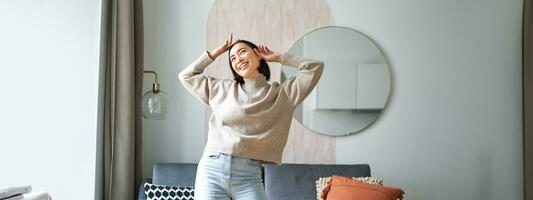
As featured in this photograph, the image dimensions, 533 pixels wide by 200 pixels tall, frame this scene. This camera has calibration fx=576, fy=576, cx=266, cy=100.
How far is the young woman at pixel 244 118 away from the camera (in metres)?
2.00

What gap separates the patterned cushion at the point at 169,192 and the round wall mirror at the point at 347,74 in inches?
37.7

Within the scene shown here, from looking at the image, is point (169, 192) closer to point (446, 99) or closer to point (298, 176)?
point (298, 176)

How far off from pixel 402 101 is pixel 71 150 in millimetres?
2083

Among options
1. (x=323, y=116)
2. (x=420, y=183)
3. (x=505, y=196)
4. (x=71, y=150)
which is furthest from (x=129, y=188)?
(x=505, y=196)

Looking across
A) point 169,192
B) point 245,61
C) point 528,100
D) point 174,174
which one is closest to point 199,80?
point 245,61

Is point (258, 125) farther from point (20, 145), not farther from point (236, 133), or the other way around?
point (20, 145)

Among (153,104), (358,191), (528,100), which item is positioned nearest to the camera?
(358,191)

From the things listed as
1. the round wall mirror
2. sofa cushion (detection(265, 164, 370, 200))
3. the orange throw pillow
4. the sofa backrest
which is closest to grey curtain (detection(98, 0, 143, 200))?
the sofa backrest

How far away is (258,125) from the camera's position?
6.76 feet

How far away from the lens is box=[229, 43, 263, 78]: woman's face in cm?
215

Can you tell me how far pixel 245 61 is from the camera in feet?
7.06

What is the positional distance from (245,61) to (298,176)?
136 centimetres

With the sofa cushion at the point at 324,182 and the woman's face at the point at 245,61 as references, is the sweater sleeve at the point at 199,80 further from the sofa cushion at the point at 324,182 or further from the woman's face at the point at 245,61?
the sofa cushion at the point at 324,182

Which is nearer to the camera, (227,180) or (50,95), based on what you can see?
(227,180)
